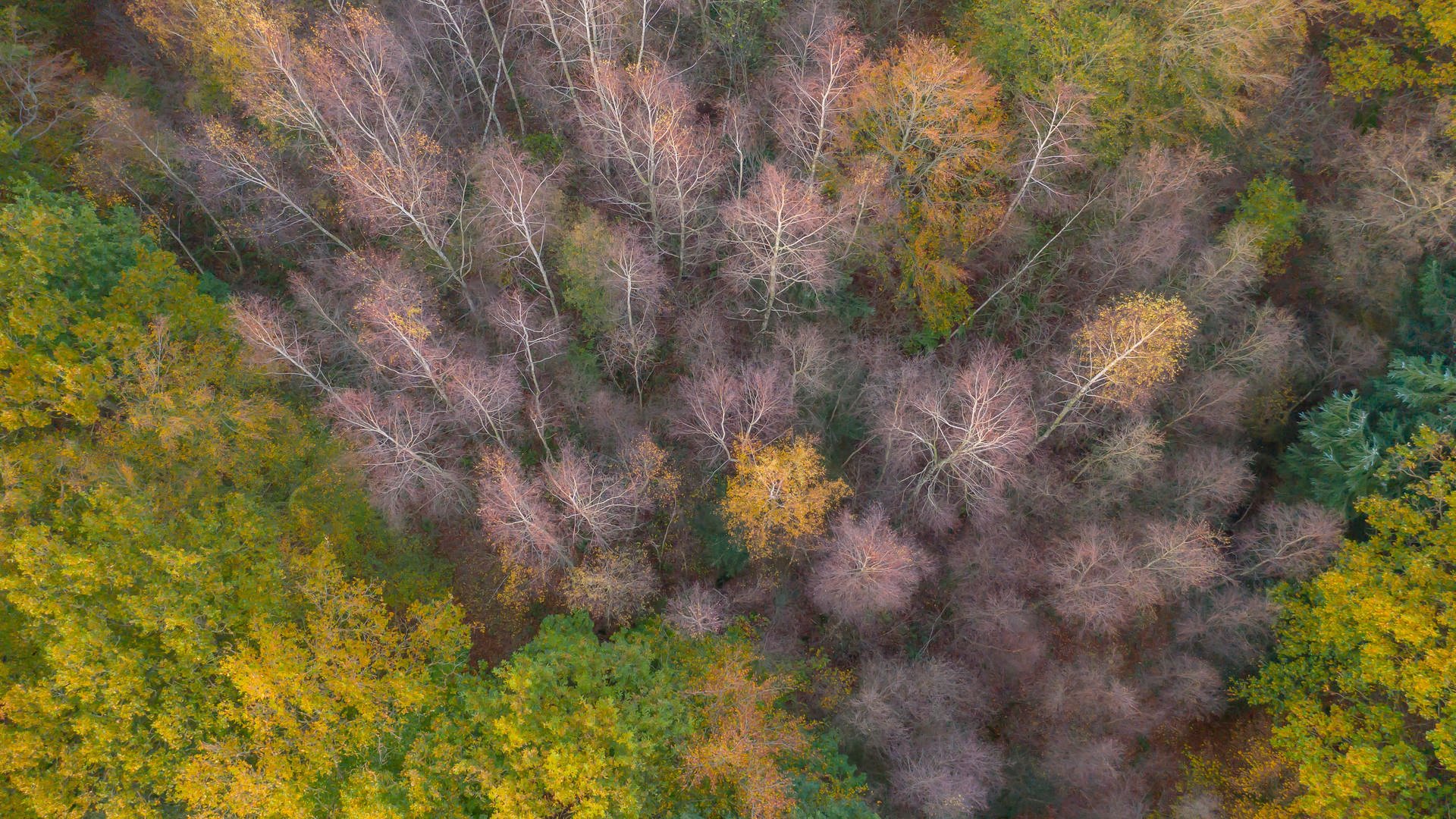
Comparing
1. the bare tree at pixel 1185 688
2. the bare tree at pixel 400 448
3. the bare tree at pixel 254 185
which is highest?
the bare tree at pixel 254 185

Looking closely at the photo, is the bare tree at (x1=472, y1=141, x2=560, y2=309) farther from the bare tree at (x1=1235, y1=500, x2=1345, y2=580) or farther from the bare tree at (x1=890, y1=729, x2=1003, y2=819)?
the bare tree at (x1=1235, y1=500, x2=1345, y2=580)

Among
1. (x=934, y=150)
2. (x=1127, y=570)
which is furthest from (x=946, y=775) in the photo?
(x=934, y=150)

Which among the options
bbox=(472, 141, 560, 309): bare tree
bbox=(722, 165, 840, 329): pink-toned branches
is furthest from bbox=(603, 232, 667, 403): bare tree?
bbox=(722, 165, 840, 329): pink-toned branches

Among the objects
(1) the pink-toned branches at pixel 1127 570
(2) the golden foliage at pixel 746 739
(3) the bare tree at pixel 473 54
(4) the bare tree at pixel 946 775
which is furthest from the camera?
(3) the bare tree at pixel 473 54

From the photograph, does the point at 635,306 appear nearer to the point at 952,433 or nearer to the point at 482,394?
the point at 482,394

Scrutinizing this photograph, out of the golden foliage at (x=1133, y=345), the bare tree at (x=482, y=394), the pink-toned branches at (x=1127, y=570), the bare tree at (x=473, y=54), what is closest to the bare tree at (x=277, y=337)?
the bare tree at (x=482, y=394)

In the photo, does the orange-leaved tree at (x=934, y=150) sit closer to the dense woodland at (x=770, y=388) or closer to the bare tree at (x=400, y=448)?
the dense woodland at (x=770, y=388)
